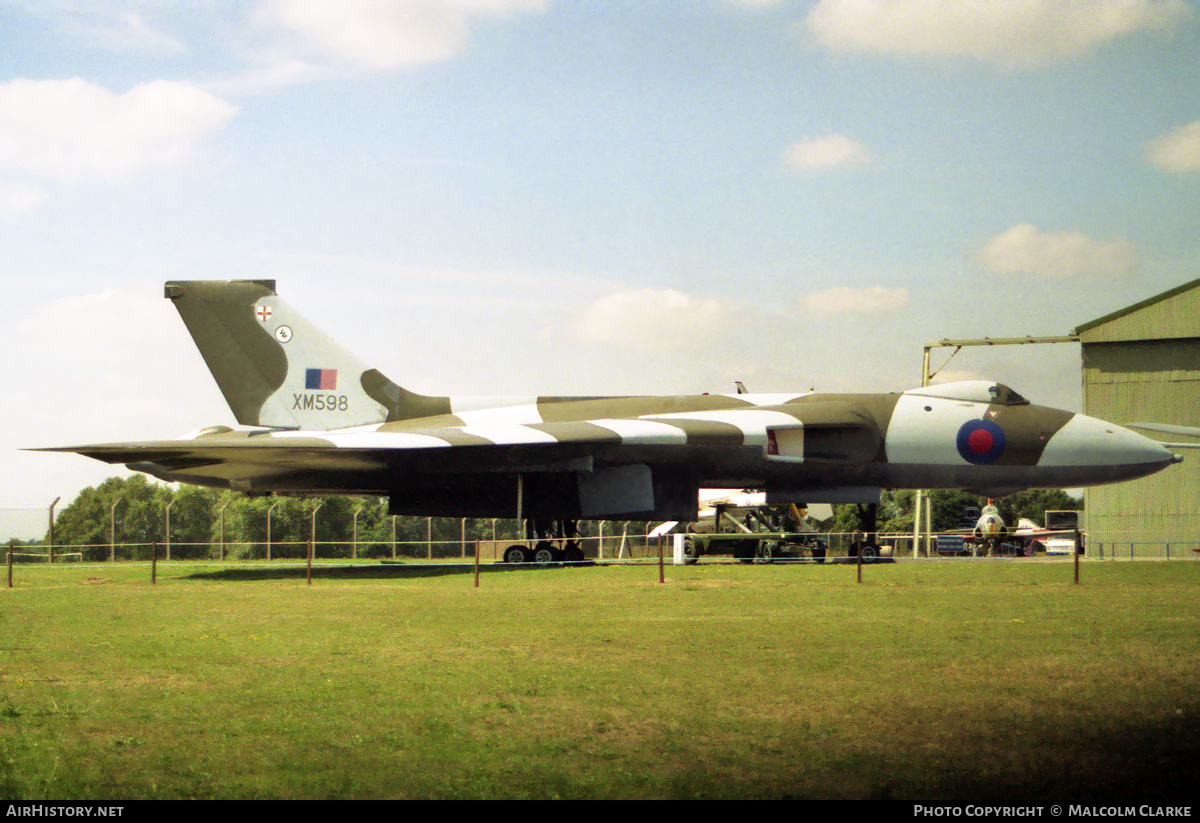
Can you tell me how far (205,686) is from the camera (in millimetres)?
7137

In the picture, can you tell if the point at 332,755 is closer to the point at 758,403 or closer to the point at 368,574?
the point at 368,574

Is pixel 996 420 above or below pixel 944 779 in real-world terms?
above

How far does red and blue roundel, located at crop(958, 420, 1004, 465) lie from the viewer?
22094mm

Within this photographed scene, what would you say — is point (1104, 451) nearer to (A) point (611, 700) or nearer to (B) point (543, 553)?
(B) point (543, 553)

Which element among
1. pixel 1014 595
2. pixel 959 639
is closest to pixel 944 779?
pixel 959 639

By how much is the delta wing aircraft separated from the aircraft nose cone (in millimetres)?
30

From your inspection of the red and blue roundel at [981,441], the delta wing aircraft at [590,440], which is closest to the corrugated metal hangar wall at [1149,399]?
the delta wing aircraft at [590,440]

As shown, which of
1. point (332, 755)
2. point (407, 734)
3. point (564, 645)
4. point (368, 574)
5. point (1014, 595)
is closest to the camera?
point (332, 755)

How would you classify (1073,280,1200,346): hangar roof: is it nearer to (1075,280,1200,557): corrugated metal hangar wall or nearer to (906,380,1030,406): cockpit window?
(1075,280,1200,557): corrugated metal hangar wall

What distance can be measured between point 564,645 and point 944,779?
4.73 meters

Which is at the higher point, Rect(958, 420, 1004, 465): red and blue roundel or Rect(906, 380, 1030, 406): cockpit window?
Rect(906, 380, 1030, 406): cockpit window

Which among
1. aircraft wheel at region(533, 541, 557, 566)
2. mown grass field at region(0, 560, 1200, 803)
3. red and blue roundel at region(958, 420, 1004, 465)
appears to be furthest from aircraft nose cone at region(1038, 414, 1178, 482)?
aircraft wheel at region(533, 541, 557, 566)

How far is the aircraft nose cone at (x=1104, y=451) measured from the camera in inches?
870

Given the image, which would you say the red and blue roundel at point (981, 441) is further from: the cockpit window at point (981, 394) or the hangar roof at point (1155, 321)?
the hangar roof at point (1155, 321)
